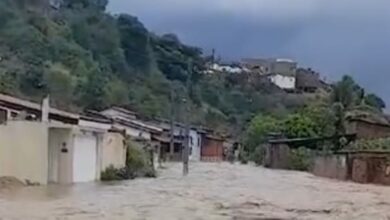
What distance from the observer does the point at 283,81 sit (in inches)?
4400

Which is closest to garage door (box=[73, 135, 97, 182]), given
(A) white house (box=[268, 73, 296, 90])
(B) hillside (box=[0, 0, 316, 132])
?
(B) hillside (box=[0, 0, 316, 132])

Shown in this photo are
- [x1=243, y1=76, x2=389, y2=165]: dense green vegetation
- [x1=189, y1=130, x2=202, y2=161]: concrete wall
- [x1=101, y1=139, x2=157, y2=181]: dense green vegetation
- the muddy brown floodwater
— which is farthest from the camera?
[x1=189, y1=130, x2=202, y2=161]: concrete wall

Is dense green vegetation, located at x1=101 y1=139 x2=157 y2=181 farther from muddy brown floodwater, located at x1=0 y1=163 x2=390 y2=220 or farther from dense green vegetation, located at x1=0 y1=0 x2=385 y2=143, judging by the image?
dense green vegetation, located at x1=0 y1=0 x2=385 y2=143

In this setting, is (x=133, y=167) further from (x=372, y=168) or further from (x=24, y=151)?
(x=372, y=168)

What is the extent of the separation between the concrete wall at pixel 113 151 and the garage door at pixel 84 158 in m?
1.12

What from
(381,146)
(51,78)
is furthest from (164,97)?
(381,146)

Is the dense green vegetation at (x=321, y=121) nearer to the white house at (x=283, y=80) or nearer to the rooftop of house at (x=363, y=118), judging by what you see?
the rooftop of house at (x=363, y=118)

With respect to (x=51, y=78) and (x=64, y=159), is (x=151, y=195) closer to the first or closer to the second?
(x=64, y=159)

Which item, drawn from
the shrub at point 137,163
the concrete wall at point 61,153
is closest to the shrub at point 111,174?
the shrub at point 137,163

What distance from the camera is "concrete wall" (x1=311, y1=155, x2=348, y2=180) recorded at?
4375cm

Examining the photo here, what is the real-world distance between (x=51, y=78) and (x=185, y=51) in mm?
40548

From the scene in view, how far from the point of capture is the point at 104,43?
2955 inches

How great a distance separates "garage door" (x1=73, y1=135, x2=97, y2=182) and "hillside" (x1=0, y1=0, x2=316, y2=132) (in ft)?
41.0

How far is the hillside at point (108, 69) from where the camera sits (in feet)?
178
